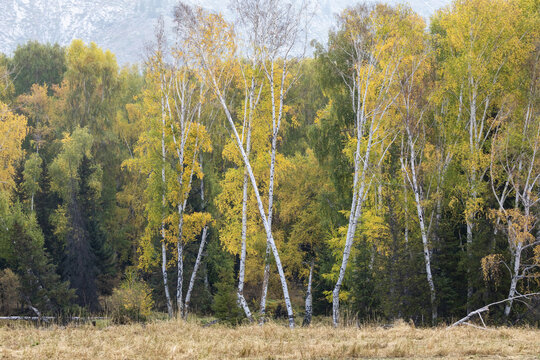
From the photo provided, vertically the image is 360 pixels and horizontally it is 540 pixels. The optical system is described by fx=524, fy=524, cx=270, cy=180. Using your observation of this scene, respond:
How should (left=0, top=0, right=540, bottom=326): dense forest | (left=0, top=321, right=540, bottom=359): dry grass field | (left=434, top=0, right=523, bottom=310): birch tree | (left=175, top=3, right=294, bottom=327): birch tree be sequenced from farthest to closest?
(left=175, top=3, right=294, bottom=327): birch tree, (left=434, top=0, right=523, bottom=310): birch tree, (left=0, top=0, right=540, bottom=326): dense forest, (left=0, top=321, right=540, bottom=359): dry grass field

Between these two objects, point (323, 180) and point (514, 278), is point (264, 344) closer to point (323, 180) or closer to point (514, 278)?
point (514, 278)

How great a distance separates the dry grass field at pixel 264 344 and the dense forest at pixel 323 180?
10.2 feet

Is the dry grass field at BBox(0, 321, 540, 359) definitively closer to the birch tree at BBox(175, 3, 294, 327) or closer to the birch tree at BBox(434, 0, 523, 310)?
the birch tree at BBox(175, 3, 294, 327)

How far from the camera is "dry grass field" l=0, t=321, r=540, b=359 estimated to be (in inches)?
314

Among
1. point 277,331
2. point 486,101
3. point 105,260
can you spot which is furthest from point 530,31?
point 105,260

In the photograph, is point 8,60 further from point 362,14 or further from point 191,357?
point 191,357

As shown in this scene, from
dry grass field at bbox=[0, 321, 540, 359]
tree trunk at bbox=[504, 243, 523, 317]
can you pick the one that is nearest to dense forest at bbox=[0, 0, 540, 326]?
tree trunk at bbox=[504, 243, 523, 317]

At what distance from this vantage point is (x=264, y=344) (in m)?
8.72

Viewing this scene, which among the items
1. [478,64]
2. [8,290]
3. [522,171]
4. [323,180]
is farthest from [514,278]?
[8,290]

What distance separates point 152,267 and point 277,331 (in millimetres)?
20041

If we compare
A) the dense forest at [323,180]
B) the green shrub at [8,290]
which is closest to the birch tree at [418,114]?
the dense forest at [323,180]

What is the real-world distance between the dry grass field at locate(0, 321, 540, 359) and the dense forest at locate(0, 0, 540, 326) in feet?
10.2

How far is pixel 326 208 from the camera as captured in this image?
24766 millimetres

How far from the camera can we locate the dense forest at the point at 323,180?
17.4 metres
